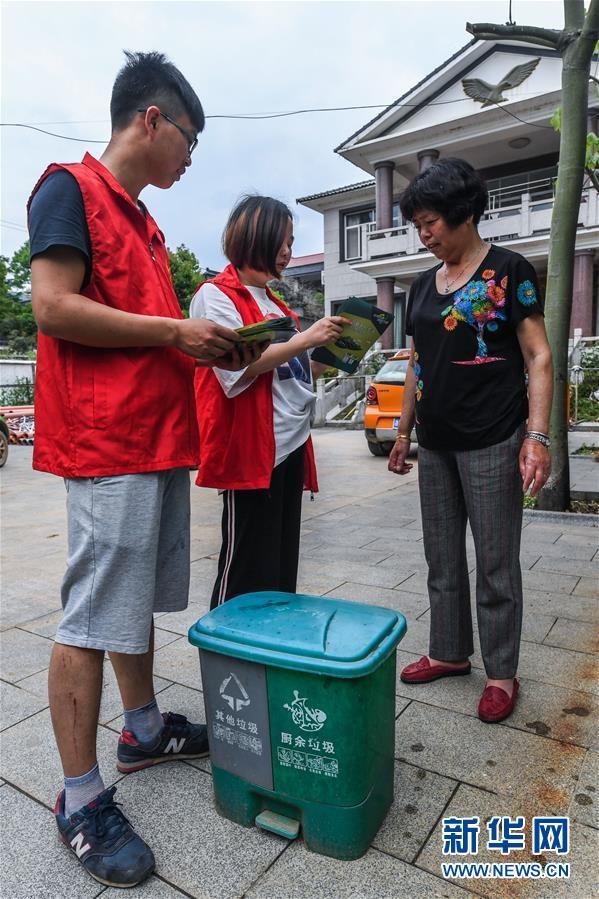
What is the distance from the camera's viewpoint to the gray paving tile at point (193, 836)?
148cm

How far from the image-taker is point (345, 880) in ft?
4.82

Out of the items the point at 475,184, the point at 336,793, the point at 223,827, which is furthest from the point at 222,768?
the point at 475,184

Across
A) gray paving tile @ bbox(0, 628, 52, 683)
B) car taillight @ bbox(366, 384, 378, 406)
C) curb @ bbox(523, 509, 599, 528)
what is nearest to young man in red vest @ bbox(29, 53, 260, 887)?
gray paving tile @ bbox(0, 628, 52, 683)

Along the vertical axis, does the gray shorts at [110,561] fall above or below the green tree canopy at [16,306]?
below

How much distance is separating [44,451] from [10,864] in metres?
1.06

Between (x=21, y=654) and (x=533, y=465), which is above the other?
(x=533, y=465)

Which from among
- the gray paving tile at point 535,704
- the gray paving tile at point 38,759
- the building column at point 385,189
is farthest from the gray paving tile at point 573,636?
the building column at point 385,189

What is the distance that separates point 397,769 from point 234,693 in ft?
2.22

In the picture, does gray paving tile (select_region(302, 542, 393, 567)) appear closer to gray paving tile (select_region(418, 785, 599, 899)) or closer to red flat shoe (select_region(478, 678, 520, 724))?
red flat shoe (select_region(478, 678, 520, 724))

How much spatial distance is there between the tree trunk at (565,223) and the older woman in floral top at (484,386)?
2993 mm

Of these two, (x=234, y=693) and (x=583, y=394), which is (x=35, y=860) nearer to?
(x=234, y=693)

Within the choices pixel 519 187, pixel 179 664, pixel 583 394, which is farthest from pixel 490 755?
pixel 519 187

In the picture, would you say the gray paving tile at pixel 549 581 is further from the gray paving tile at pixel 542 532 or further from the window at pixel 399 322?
the window at pixel 399 322

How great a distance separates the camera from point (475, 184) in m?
2.12
